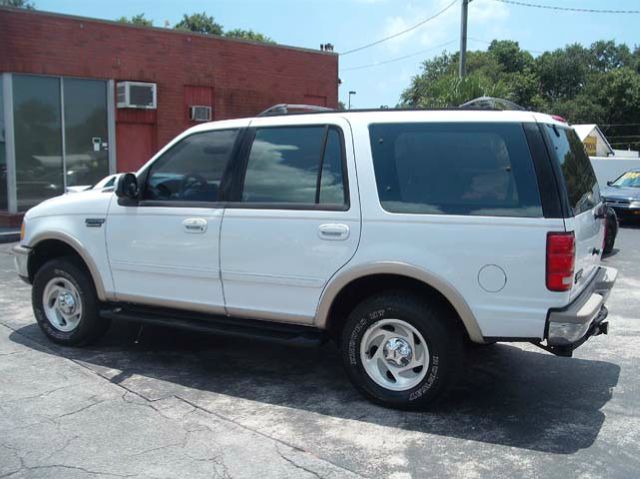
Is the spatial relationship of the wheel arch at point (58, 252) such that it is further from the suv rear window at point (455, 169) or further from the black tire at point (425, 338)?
the suv rear window at point (455, 169)

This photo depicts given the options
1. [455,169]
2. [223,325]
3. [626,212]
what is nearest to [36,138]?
[223,325]

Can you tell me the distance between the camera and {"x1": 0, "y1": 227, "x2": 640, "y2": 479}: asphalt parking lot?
384cm

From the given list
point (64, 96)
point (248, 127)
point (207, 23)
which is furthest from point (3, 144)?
point (207, 23)

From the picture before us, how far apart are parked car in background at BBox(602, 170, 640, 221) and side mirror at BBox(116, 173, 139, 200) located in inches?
521

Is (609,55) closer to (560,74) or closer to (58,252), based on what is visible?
(560,74)

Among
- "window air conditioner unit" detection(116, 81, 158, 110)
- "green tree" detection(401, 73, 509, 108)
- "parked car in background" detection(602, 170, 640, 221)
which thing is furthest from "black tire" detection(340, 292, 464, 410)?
"green tree" detection(401, 73, 509, 108)

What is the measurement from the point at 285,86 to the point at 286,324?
49.3ft

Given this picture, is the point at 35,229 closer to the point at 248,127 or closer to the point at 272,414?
the point at 248,127

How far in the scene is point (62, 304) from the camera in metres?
6.02

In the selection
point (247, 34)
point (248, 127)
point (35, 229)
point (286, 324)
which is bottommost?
point (286, 324)

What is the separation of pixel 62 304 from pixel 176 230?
1.55 metres

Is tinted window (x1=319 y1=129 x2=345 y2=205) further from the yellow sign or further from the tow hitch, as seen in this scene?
the yellow sign

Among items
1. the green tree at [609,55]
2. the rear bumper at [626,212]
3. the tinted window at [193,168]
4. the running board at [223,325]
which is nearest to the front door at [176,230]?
the tinted window at [193,168]

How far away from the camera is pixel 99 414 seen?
14.8 ft
